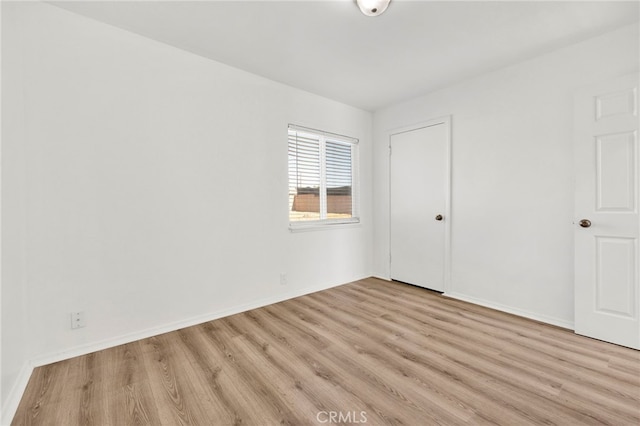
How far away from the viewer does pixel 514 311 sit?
9.48ft

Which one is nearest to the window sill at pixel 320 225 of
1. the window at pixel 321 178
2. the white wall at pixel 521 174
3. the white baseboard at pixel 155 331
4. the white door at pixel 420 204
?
the window at pixel 321 178

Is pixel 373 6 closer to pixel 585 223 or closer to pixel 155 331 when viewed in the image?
pixel 585 223

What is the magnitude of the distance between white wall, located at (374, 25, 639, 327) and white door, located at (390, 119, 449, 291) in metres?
0.15

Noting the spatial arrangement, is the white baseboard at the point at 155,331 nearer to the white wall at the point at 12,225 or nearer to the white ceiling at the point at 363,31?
the white wall at the point at 12,225

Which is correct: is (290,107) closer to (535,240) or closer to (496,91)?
(496,91)

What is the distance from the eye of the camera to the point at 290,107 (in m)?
3.39

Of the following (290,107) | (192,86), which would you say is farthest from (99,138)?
(290,107)

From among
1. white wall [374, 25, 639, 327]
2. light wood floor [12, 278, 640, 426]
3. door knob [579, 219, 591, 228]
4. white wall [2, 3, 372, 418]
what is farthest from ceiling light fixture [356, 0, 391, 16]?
light wood floor [12, 278, 640, 426]

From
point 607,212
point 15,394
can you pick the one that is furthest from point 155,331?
point 607,212

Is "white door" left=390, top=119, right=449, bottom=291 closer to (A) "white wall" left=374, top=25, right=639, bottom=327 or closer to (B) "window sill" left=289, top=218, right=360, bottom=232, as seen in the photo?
(A) "white wall" left=374, top=25, right=639, bottom=327

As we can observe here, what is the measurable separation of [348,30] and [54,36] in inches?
86.7

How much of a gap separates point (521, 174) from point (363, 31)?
2.09 metres

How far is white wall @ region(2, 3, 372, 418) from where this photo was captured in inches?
77.8

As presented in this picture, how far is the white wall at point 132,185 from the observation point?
198cm
